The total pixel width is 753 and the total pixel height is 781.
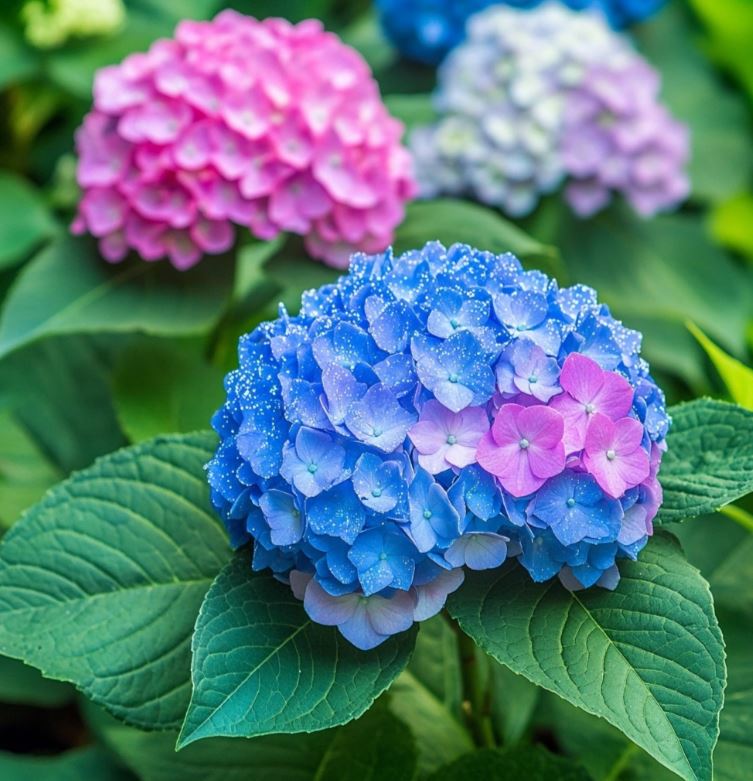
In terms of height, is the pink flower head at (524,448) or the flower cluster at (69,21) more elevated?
the pink flower head at (524,448)

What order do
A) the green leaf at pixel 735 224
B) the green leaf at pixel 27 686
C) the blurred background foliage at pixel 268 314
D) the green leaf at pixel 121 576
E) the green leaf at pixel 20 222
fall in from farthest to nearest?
the green leaf at pixel 735 224 < the green leaf at pixel 20 222 < the green leaf at pixel 27 686 < the blurred background foliage at pixel 268 314 < the green leaf at pixel 121 576

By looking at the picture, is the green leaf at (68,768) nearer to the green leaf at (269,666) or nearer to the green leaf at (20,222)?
the green leaf at (269,666)

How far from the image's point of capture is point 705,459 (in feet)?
2.85

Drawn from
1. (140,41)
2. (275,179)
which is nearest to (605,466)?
(275,179)

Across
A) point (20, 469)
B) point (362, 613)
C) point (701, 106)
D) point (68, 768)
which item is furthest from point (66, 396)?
point (701, 106)

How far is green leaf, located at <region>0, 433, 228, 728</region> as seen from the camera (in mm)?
872

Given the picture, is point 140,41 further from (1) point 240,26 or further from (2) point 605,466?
(2) point 605,466

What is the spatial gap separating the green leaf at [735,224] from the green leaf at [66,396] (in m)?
1.07

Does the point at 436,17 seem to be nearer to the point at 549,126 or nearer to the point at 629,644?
the point at 549,126

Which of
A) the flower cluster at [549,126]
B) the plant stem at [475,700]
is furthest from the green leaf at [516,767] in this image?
the flower cluster at [549,126]

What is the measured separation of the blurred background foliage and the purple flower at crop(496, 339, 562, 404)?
306mm

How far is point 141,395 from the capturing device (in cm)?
136

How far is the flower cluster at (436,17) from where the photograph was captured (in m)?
1.91

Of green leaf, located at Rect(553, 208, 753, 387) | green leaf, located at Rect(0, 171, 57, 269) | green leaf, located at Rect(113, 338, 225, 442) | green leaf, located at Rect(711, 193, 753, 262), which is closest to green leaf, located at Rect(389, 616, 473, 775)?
green leaf, located at Rect(113, 338, 225, 442)
